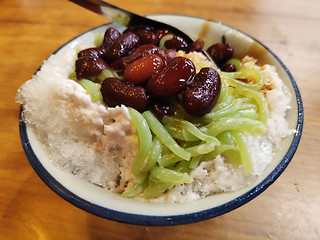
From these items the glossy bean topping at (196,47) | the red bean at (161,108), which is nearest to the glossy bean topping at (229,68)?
the glossy bean topping at (196,47)

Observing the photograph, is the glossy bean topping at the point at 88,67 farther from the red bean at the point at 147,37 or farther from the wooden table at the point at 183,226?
the wooden table at the point at 183,226

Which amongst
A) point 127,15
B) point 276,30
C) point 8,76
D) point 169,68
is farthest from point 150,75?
point 276,30

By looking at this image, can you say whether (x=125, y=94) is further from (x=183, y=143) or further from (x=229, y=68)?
(x=229, y=68)

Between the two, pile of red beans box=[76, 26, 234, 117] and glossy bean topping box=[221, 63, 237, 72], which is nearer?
pile of red beans box=[76, 26, 234, 117]

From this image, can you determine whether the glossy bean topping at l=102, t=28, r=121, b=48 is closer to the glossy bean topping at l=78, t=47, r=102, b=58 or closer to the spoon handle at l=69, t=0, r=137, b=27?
the glossy bean topping at l=78, t=47, r=102, b=58

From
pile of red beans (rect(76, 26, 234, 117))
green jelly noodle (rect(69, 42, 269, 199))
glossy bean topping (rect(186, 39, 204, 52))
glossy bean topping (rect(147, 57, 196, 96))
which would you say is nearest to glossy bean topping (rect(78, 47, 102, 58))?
pile of red beans (rect(76, 26, 234, 117))

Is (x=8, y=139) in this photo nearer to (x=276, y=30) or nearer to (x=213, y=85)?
(x=213, y=85)

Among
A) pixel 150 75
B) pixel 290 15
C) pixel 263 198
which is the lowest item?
pixel 263 198
